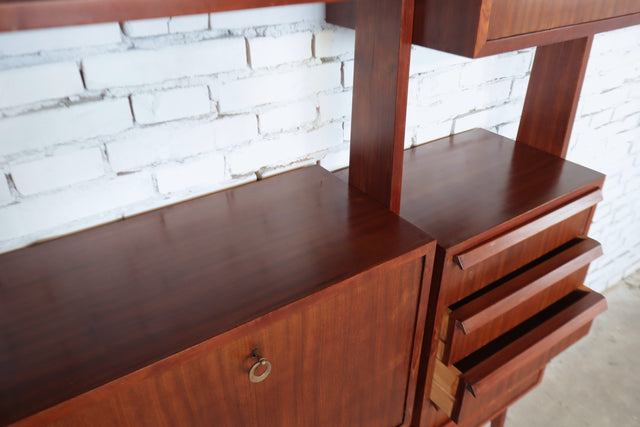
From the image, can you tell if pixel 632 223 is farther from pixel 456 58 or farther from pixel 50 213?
pixel 50 213

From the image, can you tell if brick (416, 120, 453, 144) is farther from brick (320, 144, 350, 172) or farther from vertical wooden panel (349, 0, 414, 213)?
vertical wooden panel (349, 0, 414, 213)

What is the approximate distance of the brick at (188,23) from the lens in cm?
86

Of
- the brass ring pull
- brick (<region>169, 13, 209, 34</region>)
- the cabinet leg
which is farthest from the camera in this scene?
the cabinet leg

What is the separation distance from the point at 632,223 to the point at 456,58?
62.8 inches

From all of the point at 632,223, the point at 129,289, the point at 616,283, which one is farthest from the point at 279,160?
the point at 616,283

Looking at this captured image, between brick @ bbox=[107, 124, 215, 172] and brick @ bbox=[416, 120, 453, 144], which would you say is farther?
brick @ bbox=[416, 120, 453, 144]

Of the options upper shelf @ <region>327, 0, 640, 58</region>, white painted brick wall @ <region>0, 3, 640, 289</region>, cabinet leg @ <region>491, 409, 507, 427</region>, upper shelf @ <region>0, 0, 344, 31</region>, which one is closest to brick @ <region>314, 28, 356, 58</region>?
white painted brick wall @ <region>0, 3, 640, 289</region>

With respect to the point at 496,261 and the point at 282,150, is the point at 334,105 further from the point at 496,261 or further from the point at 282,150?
the point at 496,261

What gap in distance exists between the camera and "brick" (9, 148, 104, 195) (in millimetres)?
839

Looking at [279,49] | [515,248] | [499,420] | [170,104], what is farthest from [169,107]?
[499,420]

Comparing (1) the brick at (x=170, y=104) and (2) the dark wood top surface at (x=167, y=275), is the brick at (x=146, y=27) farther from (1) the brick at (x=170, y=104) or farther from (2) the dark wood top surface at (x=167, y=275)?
(2) the dark wood top surface at (x=167, y=275)

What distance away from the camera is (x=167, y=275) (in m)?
0.80

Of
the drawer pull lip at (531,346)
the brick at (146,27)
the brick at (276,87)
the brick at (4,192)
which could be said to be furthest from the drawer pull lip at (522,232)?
the brick at (4,192)

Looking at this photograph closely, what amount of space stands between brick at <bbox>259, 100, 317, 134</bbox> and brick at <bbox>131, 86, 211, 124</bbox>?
137mm
